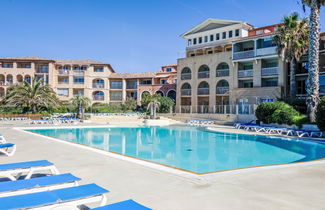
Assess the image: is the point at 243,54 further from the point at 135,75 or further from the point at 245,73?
the point at 135,75

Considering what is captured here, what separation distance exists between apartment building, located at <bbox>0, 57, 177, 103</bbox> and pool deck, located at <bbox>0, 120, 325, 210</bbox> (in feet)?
131

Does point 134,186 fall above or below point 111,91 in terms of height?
below

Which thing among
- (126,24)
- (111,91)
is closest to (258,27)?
(126,24)

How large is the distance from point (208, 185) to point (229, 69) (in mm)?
33115

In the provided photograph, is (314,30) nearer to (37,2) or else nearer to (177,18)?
(177,18)

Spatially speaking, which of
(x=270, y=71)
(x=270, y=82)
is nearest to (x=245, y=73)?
(x=270, y=82)

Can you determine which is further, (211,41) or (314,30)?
(211,41)

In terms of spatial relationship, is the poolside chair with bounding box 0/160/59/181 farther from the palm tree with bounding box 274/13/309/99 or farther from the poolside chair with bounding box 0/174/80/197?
the palm tree with bounding box 274/13/309/99

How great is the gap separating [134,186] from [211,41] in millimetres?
39140

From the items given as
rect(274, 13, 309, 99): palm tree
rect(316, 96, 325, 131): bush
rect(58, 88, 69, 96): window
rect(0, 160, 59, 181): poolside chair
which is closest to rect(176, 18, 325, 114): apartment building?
rect(274, 13, 309, 99): palm tree

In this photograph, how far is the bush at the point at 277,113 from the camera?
2375 cm

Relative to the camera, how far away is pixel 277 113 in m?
24.6

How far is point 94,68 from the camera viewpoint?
53.4 metres

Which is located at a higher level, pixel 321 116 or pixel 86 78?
pixel 86 78
